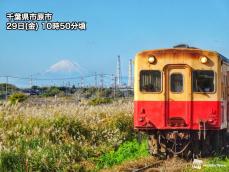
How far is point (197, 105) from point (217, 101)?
1.84 ft

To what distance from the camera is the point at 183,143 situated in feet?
57.6

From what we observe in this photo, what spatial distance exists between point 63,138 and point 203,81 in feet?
13.8

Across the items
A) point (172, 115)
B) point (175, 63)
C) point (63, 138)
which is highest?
point (175, 63)

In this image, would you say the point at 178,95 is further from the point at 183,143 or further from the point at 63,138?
the point at 63,138

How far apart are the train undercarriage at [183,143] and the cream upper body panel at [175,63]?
104cm

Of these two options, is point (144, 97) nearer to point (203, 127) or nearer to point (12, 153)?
point (203, 127)

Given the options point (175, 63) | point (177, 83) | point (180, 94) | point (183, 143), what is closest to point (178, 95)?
point (180, 94)

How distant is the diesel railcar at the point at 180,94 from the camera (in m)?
17.0

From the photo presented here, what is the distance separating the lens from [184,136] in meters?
17.3

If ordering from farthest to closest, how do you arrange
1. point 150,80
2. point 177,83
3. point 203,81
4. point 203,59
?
point 150,80 → point 177,83 → point 203,81 → point 203,59

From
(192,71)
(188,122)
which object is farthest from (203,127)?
(192,71)

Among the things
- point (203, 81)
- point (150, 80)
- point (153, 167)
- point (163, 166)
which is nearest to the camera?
point (153, 167)

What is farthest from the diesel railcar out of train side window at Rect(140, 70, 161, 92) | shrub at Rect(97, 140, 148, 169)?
shrub at Rect(97, 140, 148, 169)

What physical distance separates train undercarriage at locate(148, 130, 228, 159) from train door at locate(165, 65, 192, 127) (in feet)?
1.14
